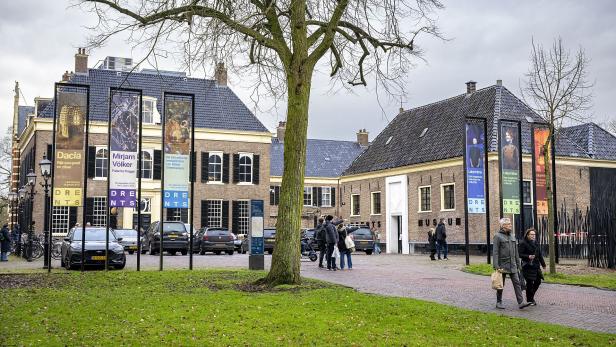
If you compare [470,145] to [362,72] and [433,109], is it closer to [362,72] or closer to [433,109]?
[362,72]

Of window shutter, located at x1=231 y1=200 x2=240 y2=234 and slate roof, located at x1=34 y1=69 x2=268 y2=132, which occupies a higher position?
slate roof, located at x1=34 y1=69 x2=268 y2=132

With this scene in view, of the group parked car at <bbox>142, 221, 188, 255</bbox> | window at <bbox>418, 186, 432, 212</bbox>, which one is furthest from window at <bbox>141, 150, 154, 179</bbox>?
window at <bbox>418, 186, 432, 212</bbox>

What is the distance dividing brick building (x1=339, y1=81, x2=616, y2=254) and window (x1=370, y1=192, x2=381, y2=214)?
2.6 inches

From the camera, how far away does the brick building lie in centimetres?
3488

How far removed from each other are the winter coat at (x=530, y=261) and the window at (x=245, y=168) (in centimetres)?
3301

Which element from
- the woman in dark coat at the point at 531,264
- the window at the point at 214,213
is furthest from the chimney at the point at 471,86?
the woman in dark coat at the point at 531,264

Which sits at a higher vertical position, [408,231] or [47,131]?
[47,131]

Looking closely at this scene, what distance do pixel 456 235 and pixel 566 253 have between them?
8.69 meters

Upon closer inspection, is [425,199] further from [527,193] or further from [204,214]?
[204,214]

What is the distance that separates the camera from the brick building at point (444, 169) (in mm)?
34875

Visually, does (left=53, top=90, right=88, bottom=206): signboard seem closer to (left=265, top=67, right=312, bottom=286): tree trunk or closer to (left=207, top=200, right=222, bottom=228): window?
(left=265, top=67, right=312, bottom=286): tree trunk

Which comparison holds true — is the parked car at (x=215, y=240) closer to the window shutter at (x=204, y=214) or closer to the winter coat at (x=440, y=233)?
the winter coat at (x=440, y=233)

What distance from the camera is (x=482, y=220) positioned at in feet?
110

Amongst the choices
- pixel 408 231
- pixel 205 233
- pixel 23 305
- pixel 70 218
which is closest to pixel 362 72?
pixel 23 305
